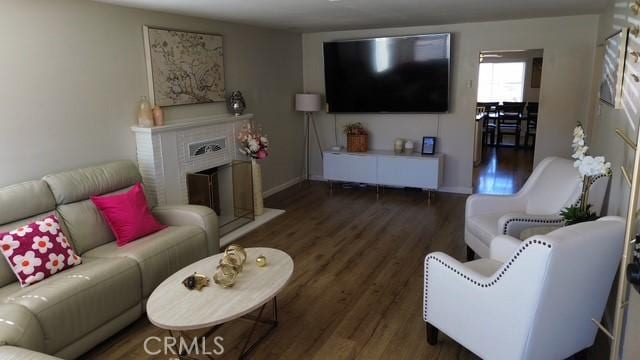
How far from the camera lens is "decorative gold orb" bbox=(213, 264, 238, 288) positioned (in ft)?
7.85

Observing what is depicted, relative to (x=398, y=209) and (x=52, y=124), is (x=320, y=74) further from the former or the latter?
(x=52, y=124)

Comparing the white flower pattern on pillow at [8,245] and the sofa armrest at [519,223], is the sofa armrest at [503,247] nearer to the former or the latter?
the sofa armrest at [519,223]

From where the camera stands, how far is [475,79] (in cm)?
561

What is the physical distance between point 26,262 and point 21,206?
1.36 ft

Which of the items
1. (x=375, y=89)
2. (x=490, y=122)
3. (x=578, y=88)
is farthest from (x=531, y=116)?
(x=375, y=89)

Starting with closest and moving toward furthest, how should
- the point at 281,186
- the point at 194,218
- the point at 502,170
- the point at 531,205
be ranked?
the point at 194,218 → the point at 531,205 → the point at 281,186 → the point at 502,170

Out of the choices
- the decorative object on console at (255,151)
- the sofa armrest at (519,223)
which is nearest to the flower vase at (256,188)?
the decorative object on console at (255,151)

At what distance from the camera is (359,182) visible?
613 cm

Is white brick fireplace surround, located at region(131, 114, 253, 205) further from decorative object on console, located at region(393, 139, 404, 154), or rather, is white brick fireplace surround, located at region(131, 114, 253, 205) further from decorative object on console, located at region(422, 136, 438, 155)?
decorative object on console, located at region(422, 136, 438, 155)

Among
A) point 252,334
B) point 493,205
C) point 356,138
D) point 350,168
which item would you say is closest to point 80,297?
point 252,334

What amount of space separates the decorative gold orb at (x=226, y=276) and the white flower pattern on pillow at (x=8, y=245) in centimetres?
117

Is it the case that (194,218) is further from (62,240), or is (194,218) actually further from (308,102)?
(308,102)

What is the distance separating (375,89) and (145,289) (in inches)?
164

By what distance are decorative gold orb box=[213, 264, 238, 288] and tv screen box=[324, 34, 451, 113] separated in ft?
13.5
